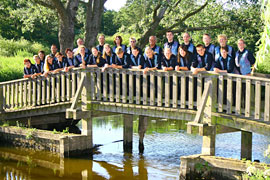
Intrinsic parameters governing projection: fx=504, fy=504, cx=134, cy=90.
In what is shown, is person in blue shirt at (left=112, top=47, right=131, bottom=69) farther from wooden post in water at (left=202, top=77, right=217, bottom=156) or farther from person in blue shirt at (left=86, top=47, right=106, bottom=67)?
wooden post in water at (left=202, top=77, right=217, bottom=156)

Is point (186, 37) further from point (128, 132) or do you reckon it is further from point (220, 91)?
point (128, 132)

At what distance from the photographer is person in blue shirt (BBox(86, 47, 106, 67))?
42.3 feet

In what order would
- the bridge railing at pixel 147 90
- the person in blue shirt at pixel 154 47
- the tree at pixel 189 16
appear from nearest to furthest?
the bridge railing at pixel 147 90, the person in blue shirt at pixel 154 47, the tree at pixel 189 16

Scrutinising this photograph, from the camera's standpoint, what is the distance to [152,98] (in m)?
11.6

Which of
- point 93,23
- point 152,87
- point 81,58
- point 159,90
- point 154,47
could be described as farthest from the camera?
point 93,23

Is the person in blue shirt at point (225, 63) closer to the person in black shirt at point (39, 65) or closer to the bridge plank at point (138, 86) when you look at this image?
the bridge plank at point (138, 86)

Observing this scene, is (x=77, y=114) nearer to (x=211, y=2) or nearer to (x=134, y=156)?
(x=134, y=156)

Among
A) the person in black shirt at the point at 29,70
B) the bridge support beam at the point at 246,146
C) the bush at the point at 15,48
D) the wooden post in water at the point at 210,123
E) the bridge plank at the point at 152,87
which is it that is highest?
the bush at the point at 15,48

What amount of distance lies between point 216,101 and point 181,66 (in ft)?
4.19

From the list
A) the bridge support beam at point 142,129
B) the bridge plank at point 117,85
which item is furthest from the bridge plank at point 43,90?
the bridge support beam at point 142,129

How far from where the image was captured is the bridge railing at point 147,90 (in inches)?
383

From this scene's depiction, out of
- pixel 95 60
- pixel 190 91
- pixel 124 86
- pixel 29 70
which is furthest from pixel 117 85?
pixel 29 70

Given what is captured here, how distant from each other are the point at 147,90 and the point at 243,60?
2.53 m

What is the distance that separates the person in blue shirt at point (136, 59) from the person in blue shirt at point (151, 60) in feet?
0.47
